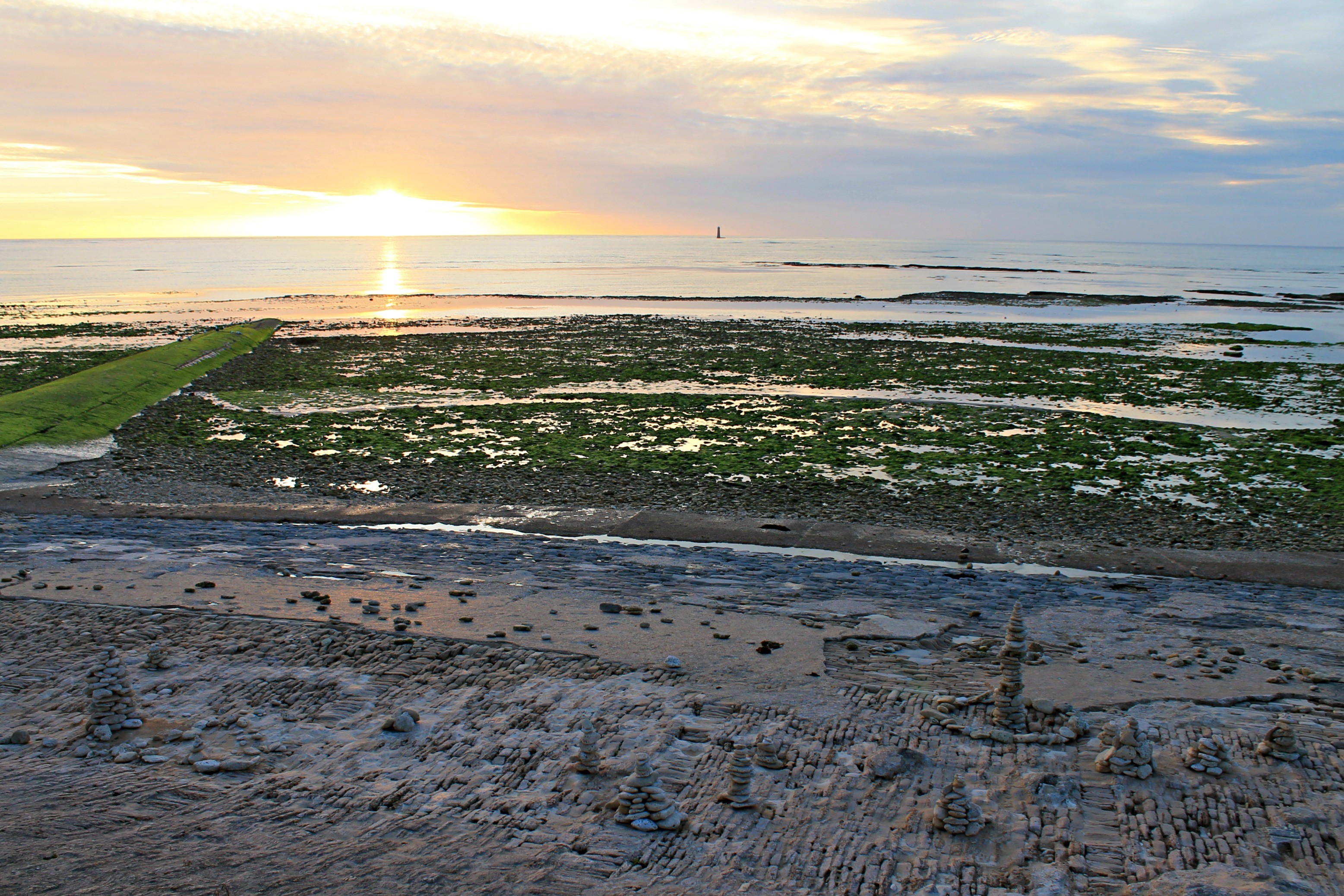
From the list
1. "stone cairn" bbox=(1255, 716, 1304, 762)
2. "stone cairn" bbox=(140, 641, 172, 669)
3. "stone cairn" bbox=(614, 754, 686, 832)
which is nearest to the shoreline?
"stone cairn" bbox=(1255, 716, 1304, 762)

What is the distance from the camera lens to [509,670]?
33.3 ft

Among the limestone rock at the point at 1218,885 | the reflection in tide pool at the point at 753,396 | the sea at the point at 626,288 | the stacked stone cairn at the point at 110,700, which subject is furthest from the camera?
the sea at the point at 626,288

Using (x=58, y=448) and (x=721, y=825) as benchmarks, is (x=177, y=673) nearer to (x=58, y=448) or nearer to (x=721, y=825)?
(x=721, y=825)

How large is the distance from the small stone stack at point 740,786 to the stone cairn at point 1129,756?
335cm

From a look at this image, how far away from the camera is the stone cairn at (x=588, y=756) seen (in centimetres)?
815

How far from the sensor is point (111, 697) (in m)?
8.66

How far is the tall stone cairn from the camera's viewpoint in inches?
352

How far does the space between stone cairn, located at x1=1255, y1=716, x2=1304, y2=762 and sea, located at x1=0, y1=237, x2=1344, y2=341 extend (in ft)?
169

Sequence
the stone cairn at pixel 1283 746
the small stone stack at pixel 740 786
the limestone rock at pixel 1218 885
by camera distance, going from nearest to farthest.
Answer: the limestone rock at pixel 1218 885 → the small stone stack at pixel 740 786 → the stone cairn at pixel 1283 746

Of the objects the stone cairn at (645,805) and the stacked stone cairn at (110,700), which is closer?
the stone cairn at (645,805)

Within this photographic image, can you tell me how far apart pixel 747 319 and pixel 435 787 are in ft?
175

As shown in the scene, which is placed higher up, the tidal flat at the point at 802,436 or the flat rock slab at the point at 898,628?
the tidal flat at the point at 802,436

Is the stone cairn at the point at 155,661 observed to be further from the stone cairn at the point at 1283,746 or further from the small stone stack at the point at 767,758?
the stone cairn at the point at 1283,746

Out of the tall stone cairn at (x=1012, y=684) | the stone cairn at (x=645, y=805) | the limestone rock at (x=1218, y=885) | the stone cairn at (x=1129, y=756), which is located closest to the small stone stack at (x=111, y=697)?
the stone cairn at (x=645, y=805)
